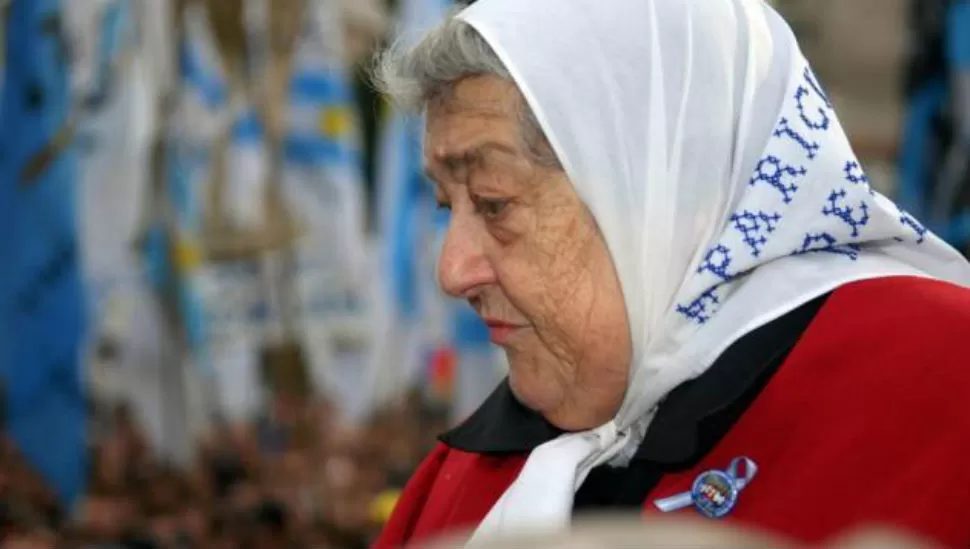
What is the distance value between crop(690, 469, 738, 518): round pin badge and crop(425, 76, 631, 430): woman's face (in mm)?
271

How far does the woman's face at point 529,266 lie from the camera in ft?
9.49

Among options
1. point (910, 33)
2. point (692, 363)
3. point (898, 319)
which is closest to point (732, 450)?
point (692, 363)

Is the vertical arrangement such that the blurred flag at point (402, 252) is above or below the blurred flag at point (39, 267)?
below

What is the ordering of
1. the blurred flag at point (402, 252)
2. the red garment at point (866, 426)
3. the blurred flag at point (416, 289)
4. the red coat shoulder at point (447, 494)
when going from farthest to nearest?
the blurred flag at point (402, 252) → the blurred flag at point (416, 289) → the red coat shoulder at point (447, 494) → the red garment at point (866, 426)

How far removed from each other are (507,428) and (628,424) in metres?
0.31

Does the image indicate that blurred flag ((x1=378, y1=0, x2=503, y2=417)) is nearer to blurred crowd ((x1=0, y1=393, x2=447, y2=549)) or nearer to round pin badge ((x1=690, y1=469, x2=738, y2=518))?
blurred crowd ((x1=0, y1=393, x2=447, y2=549))

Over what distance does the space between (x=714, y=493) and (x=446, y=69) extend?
0.82 meters

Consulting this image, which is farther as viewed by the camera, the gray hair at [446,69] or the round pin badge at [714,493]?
the gray hair at [446,69]

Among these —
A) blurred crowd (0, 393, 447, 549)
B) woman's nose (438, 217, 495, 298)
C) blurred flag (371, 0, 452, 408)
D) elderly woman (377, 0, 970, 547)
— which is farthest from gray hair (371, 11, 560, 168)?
blurred flag (371, 0, 452, 408)

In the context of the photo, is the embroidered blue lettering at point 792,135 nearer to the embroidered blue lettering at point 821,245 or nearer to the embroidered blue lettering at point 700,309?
the embroidered blue lettering at point 821,245

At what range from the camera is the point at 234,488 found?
31.2 ft

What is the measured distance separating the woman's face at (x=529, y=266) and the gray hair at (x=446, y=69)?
2cm

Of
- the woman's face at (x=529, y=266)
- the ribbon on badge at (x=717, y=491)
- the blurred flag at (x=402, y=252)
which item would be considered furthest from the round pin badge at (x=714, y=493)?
the blurred flag at (x=402, y=252)

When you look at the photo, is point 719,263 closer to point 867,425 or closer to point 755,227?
point 755,227
